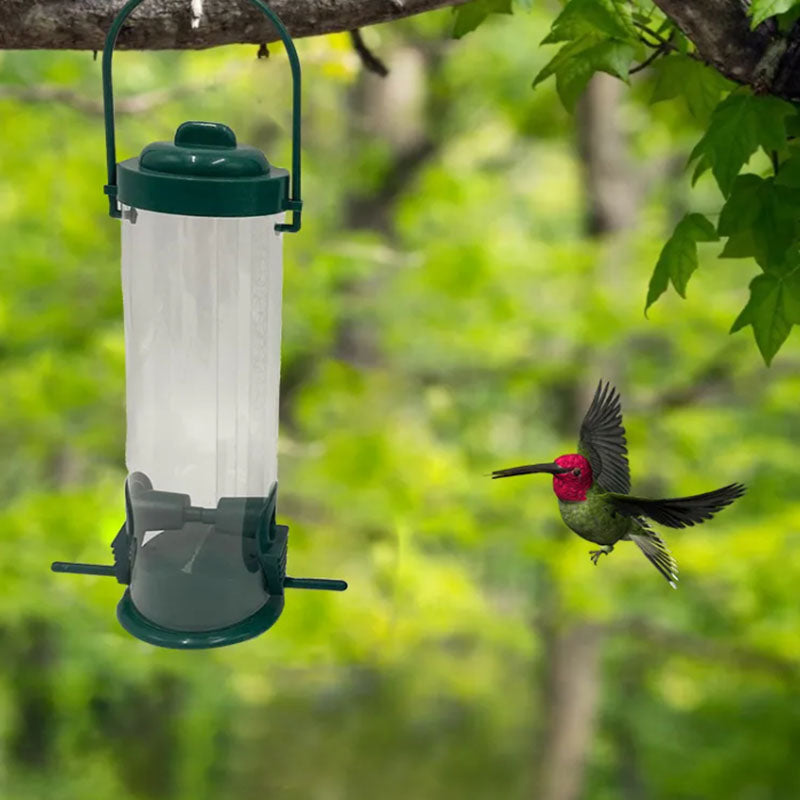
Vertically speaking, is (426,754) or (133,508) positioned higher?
(133,508)

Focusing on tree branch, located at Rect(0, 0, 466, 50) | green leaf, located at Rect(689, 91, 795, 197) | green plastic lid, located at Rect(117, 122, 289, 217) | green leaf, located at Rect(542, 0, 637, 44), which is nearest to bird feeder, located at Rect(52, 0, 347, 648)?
green plastic lid, located at Rect(117, 122, 289, 217)

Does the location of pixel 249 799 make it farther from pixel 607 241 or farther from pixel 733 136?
pixel 733 136

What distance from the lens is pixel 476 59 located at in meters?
6.34

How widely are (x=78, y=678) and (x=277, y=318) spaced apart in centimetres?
672

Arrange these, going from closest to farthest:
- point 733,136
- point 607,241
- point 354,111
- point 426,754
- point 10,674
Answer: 1. point 733,136
2. point 607,241
3. point 354,111
4. point 10,674
5. point 426,754

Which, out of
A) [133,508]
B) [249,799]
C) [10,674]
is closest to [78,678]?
[10,674]

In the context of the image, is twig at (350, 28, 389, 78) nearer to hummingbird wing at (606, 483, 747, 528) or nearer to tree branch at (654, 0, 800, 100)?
tree branch at (654, 0, 800, 100)

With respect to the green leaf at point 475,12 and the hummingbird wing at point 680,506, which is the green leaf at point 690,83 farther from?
the hummingbird wing at point 680,506

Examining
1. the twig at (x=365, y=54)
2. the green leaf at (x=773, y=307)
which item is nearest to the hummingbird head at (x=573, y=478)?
the green leaf at (x=773, y=307)

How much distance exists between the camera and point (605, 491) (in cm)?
146

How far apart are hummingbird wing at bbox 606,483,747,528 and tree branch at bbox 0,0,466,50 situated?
0.77 m

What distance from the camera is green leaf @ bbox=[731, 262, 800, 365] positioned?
1398 millimetres

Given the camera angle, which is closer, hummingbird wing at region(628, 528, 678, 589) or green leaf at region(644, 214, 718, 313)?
hummingbird wing at region(628, 528, 678, 589)

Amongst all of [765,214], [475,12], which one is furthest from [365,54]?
[765,214]
